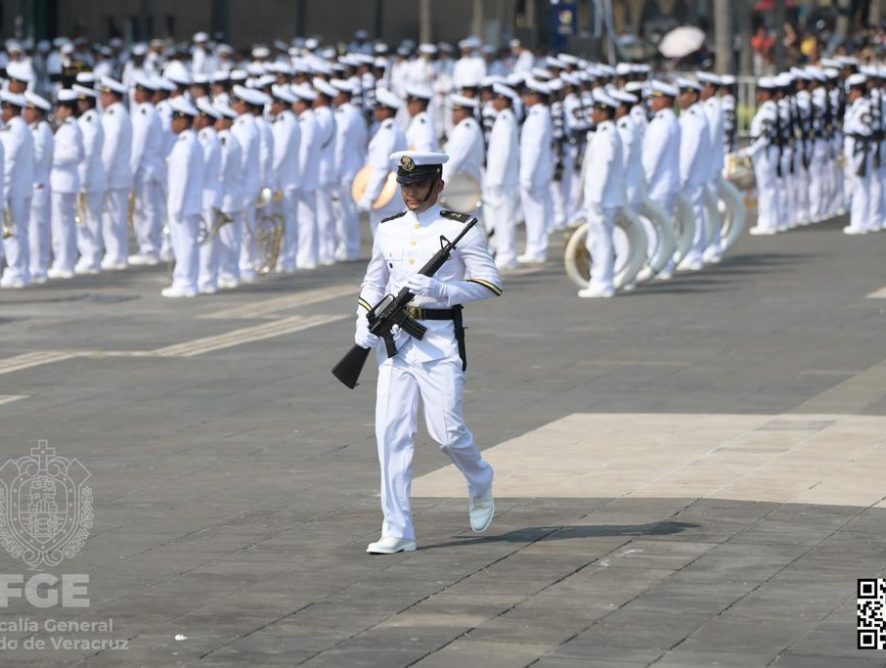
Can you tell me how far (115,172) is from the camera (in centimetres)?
2502

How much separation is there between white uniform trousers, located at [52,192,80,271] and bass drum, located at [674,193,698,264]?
6026 millimetres

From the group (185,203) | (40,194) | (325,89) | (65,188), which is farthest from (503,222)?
(40,194)

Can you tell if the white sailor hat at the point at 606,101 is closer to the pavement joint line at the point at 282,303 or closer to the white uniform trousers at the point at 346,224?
the pavement joint line at the point at 282,303

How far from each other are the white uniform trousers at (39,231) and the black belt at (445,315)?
555 inches

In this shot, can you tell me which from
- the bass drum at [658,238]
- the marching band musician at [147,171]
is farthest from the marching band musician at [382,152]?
the marching band musician at [147,171]

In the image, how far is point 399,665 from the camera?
8.18m

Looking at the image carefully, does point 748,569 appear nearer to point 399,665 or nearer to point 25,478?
point 399,665

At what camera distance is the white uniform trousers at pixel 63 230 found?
24234mm

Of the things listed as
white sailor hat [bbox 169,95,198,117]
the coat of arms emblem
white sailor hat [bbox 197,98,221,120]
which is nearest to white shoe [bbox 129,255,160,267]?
white sailor hat [bbox 197,98,221,120]

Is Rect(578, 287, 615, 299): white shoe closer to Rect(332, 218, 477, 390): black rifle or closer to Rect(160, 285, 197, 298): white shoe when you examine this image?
Rect(160, 285, 197, 298): white shoe

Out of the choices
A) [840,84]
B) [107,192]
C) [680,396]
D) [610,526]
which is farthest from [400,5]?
[610,526]

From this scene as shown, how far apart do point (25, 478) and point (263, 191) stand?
12645 mm

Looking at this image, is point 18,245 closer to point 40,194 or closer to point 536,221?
point 40,194

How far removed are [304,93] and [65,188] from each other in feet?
9.28
